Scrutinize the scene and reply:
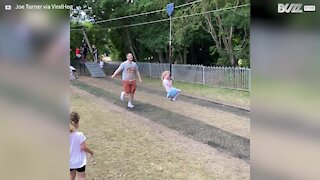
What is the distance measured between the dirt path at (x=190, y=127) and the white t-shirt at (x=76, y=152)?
1.19ft

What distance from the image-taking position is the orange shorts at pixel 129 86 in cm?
247

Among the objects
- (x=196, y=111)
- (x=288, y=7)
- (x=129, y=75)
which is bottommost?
(x=196, y=111)

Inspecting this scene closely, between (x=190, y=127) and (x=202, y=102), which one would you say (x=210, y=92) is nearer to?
(x=202, y=102)

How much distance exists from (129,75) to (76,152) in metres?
0.81

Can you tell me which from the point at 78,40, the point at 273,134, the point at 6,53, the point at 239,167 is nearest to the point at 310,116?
the point at 273,134

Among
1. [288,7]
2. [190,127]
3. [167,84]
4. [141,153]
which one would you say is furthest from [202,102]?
[288,7]

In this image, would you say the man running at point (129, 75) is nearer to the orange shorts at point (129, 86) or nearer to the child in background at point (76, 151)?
the orange shorts at point (129, 86)

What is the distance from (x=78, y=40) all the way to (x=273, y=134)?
3.27 feet

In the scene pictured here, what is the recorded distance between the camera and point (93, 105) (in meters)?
2.07

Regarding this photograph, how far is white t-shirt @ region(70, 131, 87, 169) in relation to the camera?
1.44 meters

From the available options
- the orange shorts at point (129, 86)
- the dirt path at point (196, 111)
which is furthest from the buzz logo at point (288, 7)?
the orange shorts at point (129, 86)

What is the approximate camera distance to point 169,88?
2.73m

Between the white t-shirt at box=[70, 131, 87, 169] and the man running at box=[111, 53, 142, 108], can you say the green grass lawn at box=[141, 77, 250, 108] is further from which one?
the white t-shirt at box=[70, 131, 87, 169]

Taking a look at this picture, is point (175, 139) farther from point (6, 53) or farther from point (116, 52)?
point (6, 53)
